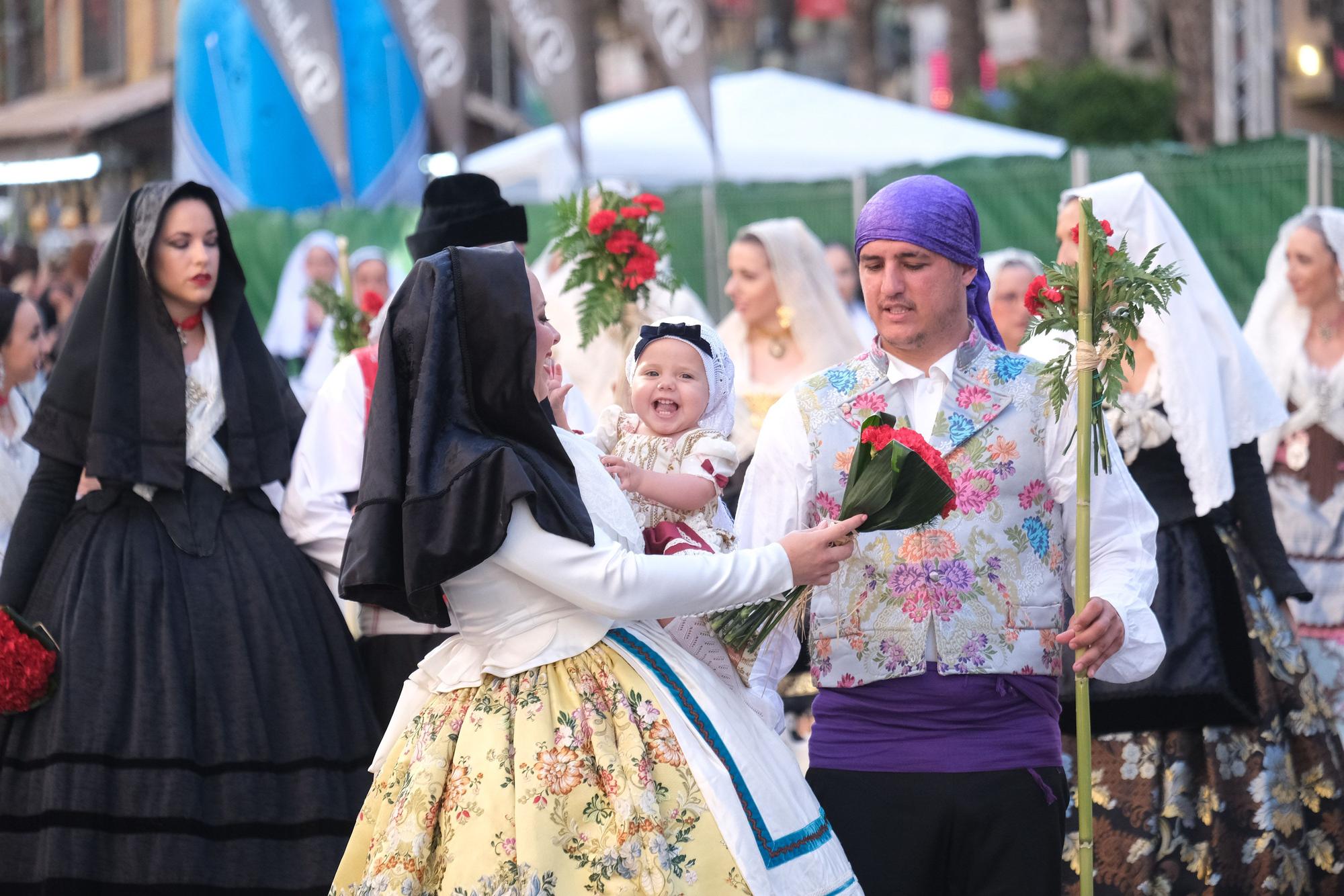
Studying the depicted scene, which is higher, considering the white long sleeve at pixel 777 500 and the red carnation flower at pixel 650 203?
the red carnation flower at pixel 650 203

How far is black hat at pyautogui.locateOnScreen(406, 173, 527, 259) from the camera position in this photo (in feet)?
18.9

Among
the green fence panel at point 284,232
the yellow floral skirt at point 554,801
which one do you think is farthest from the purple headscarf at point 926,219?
the green fence panel at point 284,232

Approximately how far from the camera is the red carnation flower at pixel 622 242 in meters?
5.91

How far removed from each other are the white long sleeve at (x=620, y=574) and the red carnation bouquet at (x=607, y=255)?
8.50ft

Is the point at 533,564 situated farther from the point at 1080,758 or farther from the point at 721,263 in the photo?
the point at 721,263

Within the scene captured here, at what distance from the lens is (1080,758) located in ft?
11.9

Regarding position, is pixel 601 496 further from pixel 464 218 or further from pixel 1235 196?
pixel 1235 196

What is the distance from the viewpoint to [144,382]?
496 cm

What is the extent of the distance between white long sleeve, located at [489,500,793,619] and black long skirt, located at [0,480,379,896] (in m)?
1.74

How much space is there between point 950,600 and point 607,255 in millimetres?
2590

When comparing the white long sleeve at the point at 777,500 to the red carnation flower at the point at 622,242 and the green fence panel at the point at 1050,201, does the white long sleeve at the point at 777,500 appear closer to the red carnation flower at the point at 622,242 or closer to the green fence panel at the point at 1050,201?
the red carnation flower at the point at 622,242

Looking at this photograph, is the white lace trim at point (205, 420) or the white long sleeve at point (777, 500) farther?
the white lace trim at point (205, 420)

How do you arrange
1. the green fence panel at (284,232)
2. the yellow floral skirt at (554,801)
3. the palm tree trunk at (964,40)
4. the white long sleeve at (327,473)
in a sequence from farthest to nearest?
the palm tree trunk at (964,40)
the green fence panel at (284,232)
the white long sleeve at (327,473)
the yellow floral skirt at (554,801)

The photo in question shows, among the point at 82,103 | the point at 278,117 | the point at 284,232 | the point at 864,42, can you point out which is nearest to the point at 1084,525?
the point at 284,232
